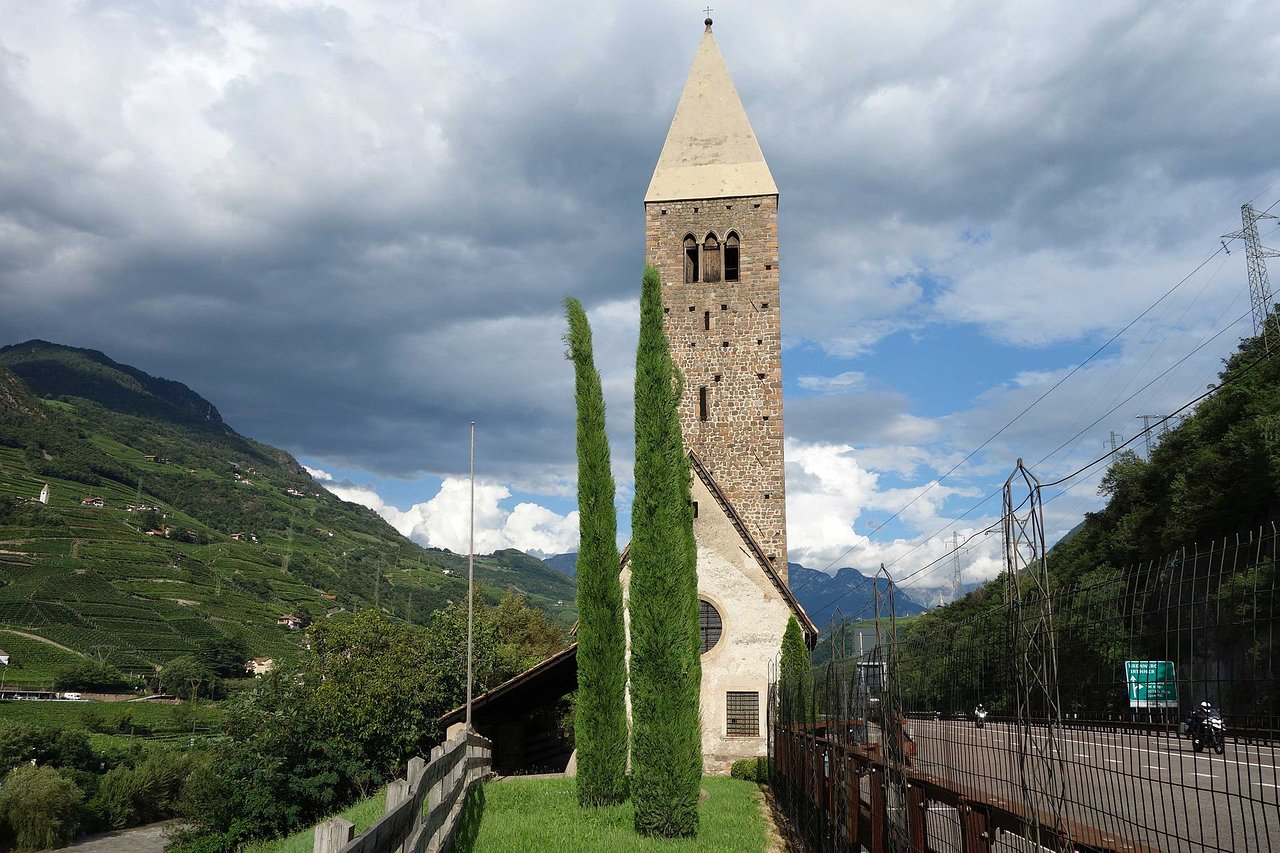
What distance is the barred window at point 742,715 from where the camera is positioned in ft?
76.0

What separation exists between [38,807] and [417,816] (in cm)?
5477

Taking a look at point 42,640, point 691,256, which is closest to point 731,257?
point 691,256

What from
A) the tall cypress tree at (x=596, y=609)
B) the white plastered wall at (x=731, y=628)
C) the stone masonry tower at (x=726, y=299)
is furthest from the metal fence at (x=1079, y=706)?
the stone masonry tower at (x=726, y=299)

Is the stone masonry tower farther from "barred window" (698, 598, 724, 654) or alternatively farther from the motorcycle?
the motorcycle

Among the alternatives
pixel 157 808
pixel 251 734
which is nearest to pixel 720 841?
pixel 251 734

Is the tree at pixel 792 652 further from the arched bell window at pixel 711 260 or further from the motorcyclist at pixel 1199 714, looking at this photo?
the motorcyclist at pixel 1199 714

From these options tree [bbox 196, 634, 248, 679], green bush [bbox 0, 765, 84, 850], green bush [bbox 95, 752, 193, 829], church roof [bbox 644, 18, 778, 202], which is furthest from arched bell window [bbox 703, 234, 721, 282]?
tree [bbox 196, 634, 248, 679]

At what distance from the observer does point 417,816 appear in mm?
6945

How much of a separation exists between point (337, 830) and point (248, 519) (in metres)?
210

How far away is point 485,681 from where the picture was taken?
3431 cm

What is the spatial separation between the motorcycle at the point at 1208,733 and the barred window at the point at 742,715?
2021 cm

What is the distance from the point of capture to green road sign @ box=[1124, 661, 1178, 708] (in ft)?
13.0

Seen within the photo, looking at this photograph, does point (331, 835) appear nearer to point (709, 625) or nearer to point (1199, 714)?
point (1199, 714)

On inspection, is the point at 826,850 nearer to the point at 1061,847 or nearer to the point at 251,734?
the point at 1061,847
